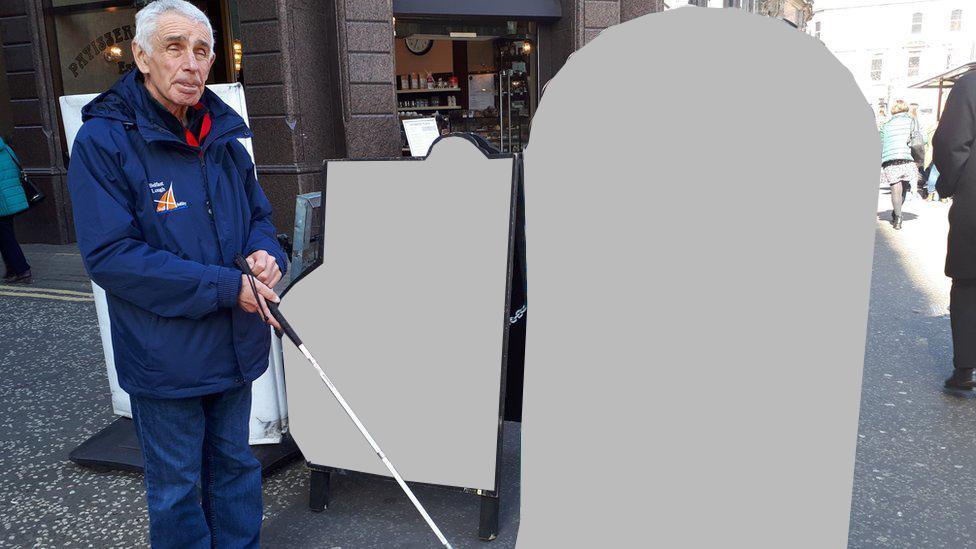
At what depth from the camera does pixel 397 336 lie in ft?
9.84

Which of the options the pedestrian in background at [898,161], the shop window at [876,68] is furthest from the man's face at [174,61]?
the shop window at [876,68]

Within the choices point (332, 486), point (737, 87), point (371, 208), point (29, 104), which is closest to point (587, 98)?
point (737, 87)

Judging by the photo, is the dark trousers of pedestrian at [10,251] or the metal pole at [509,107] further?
the metal pole at [509,107]

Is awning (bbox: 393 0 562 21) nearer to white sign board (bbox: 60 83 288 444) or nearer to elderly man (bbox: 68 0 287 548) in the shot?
white sign board (bbox: 60 83 288 444)

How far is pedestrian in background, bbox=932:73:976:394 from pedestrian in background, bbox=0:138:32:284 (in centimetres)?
866

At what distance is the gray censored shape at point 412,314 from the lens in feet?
9.35

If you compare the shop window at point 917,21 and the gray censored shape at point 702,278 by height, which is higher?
the shop window at point 917,21

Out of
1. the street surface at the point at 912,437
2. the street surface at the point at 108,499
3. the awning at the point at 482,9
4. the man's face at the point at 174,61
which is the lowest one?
the street surface at the point at 912,437

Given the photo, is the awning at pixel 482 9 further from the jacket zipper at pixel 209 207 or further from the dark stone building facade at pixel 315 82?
the jacket zipper at pixel 209 207

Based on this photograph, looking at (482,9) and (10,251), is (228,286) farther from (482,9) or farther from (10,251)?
(482,9)

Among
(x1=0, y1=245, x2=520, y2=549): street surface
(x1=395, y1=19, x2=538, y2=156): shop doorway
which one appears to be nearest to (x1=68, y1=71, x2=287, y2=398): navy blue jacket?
(x1=0, y1=245, x2=520, y2=549): street surface

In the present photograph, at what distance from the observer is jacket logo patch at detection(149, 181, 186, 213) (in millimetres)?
2262

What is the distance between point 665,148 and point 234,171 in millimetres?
1634

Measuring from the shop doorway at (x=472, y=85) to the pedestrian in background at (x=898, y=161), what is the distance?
5.66 metres
